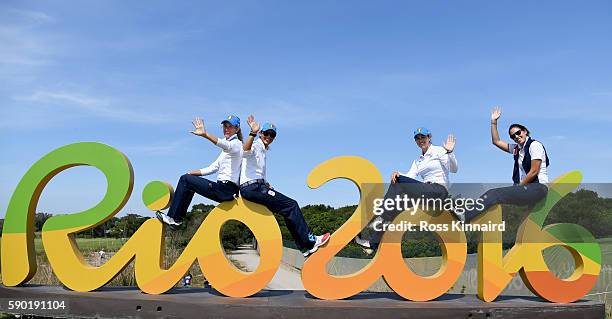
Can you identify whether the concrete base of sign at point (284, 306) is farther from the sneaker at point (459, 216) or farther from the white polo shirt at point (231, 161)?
the white polo shirt at point (231, 161)

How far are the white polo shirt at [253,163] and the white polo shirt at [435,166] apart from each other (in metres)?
2.05

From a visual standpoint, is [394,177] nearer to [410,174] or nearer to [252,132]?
[410,174]

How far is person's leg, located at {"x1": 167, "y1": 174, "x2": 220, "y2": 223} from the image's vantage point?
682 centimetres

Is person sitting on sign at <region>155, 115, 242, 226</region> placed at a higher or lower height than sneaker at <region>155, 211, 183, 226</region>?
higher

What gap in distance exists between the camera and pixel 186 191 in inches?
273

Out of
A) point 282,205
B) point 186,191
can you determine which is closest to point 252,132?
point 282,205

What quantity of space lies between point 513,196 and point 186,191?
4496mm

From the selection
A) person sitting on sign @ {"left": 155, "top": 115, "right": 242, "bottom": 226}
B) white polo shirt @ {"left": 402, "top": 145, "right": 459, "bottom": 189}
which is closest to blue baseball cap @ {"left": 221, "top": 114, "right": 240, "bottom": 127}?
person sitting on sign @ {"left": 155, "top": 115, "right": 242, "bottom": 226}

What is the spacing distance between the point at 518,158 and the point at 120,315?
19.3ft

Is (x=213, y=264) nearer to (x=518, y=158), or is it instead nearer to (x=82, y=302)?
(x=82, y=302)

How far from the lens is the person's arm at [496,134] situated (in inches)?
284

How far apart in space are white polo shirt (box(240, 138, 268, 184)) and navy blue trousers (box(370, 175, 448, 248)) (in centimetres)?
176

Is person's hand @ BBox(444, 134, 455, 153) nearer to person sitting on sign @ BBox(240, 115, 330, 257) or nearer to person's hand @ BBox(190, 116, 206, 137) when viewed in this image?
person sitting on sign @ BBox(240, 115, 330, 257)

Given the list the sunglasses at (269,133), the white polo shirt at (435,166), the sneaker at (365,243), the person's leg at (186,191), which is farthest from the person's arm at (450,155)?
the person's leg at (186,191)
